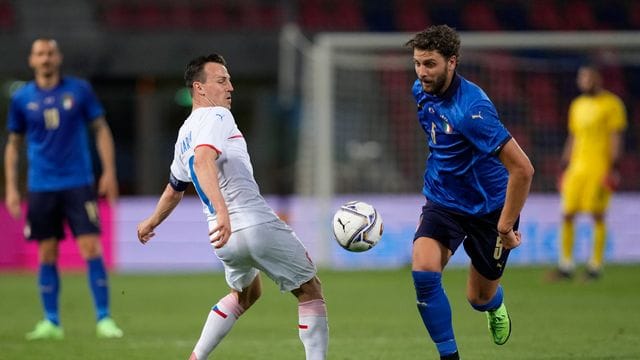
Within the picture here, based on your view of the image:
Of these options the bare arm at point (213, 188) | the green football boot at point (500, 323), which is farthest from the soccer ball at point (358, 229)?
the green football boot at point (500, 323)

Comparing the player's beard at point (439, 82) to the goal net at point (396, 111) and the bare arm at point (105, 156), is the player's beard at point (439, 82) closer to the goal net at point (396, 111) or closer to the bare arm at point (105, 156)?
the bare arm at point (105, 156)

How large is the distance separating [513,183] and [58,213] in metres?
4.25

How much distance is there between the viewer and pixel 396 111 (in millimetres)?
17031

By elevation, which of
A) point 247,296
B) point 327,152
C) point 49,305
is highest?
point 247,296

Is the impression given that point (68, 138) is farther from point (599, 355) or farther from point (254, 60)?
point (254, 60)

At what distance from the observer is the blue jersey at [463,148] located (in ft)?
20.5

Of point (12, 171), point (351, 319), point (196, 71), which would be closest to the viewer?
point (196, 71)

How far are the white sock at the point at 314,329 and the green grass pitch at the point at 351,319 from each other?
134 cm

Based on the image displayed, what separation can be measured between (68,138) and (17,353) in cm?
194

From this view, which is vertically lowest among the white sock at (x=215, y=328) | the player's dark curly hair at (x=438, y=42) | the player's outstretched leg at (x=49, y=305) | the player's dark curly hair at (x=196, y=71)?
the player's outstretched leg at (x=49, y=305)

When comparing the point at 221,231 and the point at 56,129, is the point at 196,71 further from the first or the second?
the point at 56,129

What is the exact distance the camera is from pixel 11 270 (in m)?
16.7

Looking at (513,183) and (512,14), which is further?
(512,14)

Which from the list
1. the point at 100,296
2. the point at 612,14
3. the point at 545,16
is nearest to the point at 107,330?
the point at 100,296
